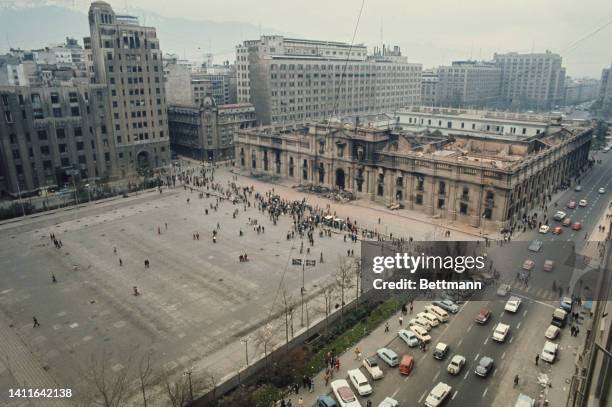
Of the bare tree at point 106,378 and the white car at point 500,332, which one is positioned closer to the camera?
the bare tree at point 106,378

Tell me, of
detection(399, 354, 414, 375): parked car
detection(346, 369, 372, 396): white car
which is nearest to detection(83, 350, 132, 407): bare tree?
detection(346, 369, 372, 396): white car

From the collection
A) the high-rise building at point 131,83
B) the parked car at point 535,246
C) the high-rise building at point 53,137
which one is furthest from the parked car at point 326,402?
the high-rise building at point 131,83

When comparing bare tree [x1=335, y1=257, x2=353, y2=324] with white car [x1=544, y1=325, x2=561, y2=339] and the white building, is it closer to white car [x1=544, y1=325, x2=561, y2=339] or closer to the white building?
white car [x1=544, y1=325, x2=561, y2=339]

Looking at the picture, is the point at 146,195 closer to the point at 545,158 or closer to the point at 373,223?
the point at 373,223

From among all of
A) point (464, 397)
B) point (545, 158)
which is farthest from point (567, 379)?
point (545, 158)

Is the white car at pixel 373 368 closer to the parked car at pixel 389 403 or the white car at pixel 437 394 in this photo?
the parked car at pixel 389 403
